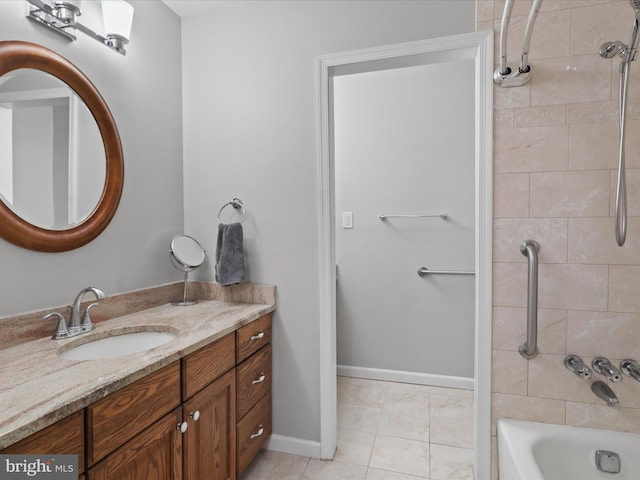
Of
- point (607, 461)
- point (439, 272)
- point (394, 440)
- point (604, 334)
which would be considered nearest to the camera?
point (607, 461)

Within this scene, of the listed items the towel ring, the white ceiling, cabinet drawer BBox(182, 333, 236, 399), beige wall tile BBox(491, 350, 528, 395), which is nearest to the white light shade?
the white ceiling

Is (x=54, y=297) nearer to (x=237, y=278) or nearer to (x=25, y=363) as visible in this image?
(x=25, y=363)

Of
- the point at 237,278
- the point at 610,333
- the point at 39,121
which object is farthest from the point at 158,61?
the point at 610,333

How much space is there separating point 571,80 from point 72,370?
2.09 metres

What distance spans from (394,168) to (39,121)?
212 cm

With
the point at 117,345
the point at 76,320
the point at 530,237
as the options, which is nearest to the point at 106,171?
the point at 76,320

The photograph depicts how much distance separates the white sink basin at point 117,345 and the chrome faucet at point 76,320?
66 mm

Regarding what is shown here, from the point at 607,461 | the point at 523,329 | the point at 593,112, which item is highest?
the point at 593,112

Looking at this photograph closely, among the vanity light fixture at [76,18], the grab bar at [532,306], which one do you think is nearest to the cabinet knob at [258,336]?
the grab bar at [532,306]

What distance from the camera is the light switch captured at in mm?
2785

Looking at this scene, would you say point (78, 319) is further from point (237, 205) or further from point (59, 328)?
point (237, 205)

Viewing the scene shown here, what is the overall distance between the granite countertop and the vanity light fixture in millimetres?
1211

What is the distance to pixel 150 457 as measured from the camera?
1.10 metres

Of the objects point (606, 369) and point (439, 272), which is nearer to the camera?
point (606, 369)
